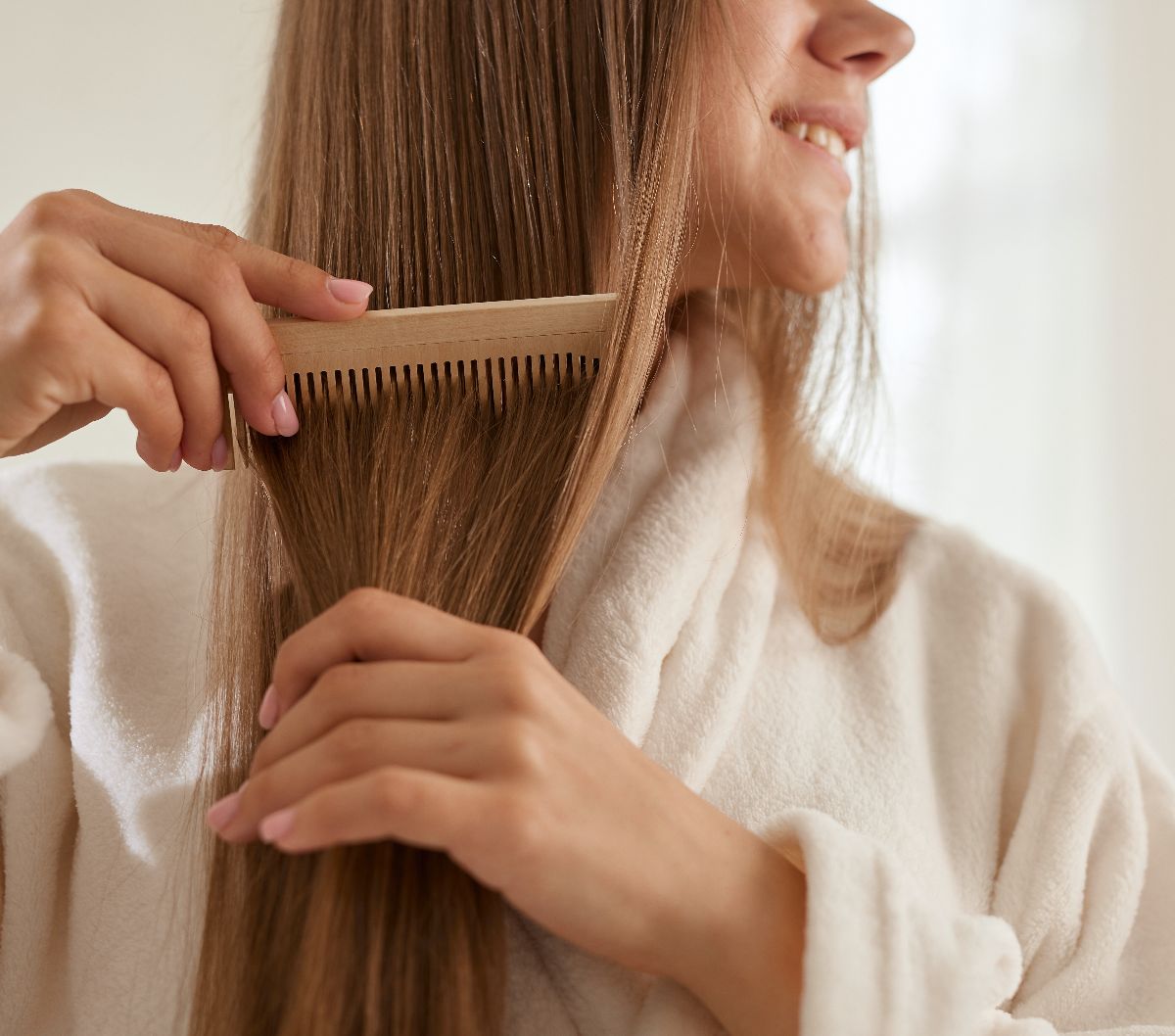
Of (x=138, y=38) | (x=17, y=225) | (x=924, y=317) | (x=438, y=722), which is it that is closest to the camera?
(x=438, y=722)

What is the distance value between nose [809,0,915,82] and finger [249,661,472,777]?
63cm

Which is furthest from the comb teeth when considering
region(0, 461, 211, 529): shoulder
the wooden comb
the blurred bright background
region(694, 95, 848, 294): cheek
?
the blurred bright background

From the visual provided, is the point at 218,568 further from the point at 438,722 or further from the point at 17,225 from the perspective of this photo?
the point at 438,722

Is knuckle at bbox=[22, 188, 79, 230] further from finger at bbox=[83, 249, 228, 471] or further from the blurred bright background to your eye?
the blurred bright background

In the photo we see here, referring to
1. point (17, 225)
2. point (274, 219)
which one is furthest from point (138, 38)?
point (17, 225)

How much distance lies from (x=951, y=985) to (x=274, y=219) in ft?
2.33

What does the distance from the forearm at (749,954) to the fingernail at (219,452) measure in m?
0.39

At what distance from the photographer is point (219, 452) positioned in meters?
0.71

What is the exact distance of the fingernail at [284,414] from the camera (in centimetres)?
69

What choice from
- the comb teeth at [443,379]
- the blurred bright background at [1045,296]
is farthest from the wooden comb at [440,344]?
the blurred bright background at [1045,296]

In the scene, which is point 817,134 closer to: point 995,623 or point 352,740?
point 995,623

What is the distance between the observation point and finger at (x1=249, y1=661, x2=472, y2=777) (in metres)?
0.53

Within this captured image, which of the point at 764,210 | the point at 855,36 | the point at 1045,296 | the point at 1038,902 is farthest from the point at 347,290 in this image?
the point at 1045,296

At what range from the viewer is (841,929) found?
60cm
